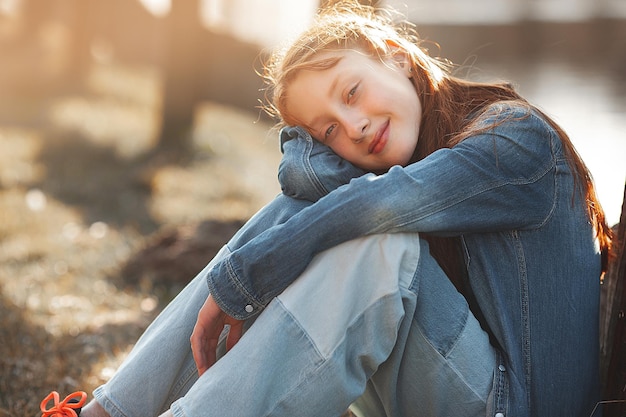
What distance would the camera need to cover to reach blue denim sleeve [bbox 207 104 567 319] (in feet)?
5.79

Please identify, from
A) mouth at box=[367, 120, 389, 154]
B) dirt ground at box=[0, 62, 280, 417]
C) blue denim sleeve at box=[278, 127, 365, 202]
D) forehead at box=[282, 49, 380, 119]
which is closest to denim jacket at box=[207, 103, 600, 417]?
blue denim sleeve at box=[278, 127, 365, 202]

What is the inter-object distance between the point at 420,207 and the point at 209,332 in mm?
563

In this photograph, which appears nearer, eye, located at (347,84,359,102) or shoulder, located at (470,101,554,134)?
shoulder, located at (470,101,554,134)

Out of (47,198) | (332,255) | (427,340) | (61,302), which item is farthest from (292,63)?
(47,198)

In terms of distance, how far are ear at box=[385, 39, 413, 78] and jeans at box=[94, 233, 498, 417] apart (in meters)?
0.57

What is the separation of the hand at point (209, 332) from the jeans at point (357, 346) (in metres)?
0.13

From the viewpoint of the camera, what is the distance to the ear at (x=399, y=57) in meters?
2.18

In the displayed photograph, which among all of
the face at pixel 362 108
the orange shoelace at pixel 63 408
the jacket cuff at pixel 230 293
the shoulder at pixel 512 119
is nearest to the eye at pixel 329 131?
the face at pixel 362 108

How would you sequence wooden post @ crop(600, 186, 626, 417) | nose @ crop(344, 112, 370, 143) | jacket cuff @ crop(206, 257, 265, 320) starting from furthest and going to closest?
1. nose @ crop(344, 112, 370, 143)
2. wooden post @ crop(600, 186, 626, 417)
3. jacket cuff @ crop(206, 257, 265, 320)

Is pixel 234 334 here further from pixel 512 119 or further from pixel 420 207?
pixel 512 119

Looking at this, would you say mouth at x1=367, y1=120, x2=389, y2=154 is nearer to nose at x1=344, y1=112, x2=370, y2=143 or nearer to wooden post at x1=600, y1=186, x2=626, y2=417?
nose at x1=344, y1=112, x2=370, y2=143

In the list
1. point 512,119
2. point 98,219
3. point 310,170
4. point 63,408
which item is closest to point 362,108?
point 310,170

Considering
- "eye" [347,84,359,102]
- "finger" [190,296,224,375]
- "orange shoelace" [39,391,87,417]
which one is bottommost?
"orange shoelace" [39,391,87,417]

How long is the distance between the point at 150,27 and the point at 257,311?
11.2 m
